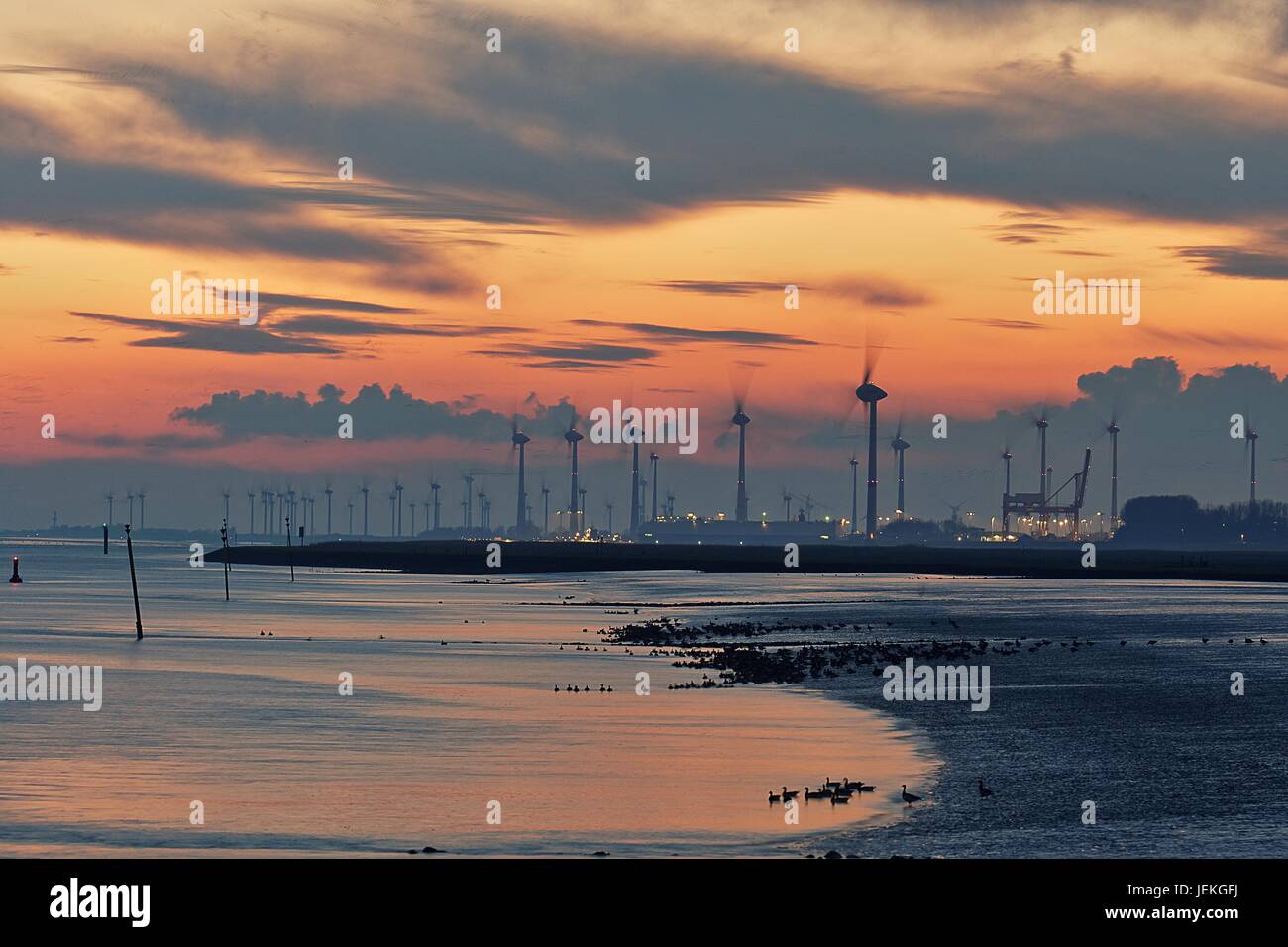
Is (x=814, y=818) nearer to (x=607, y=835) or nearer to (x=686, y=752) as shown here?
(x=607, y=835)

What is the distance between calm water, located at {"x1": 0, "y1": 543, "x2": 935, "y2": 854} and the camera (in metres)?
31.4

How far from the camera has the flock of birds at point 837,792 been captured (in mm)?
34250

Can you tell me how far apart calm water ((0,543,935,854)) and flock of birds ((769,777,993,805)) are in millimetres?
433

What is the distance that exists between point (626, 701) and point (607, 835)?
23.9m

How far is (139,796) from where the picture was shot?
36.0m

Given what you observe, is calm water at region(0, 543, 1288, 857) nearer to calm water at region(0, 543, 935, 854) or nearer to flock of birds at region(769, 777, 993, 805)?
calm water at region(0, 543, 935, 854)

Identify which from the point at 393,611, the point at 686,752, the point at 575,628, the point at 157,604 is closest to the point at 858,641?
the point at 575,628
